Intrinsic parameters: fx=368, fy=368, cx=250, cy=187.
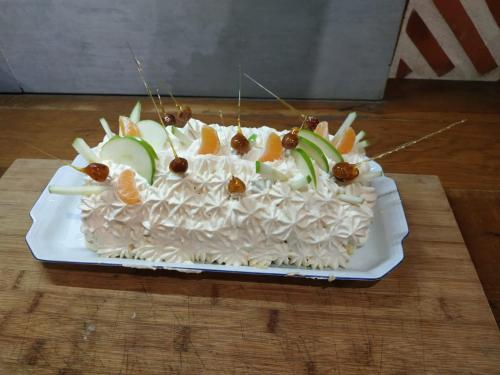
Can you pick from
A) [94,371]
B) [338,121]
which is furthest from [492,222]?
[94,371]

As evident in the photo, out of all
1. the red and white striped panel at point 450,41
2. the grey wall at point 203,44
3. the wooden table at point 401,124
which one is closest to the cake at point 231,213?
the wooden table at point 401,124

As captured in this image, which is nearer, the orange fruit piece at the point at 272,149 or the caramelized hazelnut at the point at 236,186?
the caramelized hazelnut at the point at 236,186

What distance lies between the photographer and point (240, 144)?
1836 mm

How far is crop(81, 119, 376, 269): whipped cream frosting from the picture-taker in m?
1.73

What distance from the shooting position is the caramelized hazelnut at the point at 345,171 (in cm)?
175

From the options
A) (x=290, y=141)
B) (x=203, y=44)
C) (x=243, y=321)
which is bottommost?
(x=243, y=321)

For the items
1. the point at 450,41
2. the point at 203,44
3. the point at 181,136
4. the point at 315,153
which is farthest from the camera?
the point at 450,41

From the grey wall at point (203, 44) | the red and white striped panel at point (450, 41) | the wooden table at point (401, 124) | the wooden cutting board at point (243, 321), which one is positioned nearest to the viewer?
the wooden cutting board at point (243, 321)

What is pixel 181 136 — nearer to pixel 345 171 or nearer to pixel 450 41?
pixel 345 171

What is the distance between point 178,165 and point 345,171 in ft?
2.58

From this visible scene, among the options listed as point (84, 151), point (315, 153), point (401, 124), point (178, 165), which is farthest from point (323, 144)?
point (401, 124)

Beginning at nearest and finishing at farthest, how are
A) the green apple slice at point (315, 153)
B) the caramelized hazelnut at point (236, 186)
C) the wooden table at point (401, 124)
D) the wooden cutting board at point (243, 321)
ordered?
1. the wooden cutting board at point (243, 321)
2. the caramelized hazelnut at point (236, 186)
3. the green apple slice at point (315, 153)
4. the wooden table at point (401, 124)

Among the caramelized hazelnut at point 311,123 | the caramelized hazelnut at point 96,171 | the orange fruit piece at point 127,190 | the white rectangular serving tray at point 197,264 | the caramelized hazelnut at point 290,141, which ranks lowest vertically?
the white rectangular serving tray at point 197,264

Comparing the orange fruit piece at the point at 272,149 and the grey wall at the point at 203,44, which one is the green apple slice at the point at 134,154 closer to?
the orange fruit piece at the point at 272,149
